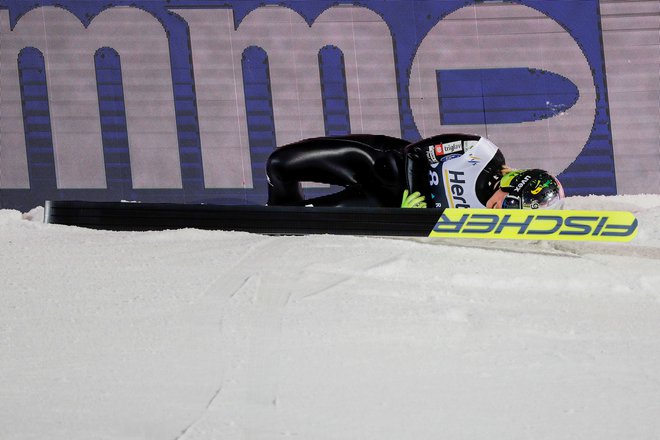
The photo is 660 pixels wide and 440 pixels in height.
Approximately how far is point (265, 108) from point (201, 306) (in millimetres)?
3826

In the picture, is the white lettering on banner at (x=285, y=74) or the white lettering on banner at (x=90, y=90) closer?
the white lettering on banner at (x=90, y=90)

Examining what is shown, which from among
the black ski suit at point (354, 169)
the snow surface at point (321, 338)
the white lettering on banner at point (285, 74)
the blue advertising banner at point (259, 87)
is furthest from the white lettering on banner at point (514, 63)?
the snow surface at point (321, 338)

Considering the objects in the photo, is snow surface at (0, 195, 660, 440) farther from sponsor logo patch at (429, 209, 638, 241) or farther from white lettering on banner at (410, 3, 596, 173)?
white lettering on banner at (410, 3, 596, 173)

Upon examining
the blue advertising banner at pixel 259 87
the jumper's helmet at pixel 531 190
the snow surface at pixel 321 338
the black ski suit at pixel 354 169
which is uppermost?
the blue advertising banner at pixel 259 87

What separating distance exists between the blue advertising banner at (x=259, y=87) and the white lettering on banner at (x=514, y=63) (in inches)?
0.5

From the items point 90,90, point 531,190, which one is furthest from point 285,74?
point 531,190

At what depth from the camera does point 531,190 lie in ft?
19.9

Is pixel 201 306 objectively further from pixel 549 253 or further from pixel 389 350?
pixel 549 253

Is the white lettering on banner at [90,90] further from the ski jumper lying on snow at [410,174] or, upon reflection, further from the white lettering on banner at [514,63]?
the white lettering on banner at [514,63]

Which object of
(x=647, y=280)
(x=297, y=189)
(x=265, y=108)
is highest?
(x=265, y=108)

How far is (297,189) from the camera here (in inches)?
261

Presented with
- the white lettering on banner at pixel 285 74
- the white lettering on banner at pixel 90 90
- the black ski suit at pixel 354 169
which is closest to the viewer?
the black ski suit at pixel 354 169

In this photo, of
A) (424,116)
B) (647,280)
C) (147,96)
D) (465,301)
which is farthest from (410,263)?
(147,96)

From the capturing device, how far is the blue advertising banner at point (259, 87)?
26.6 ft
